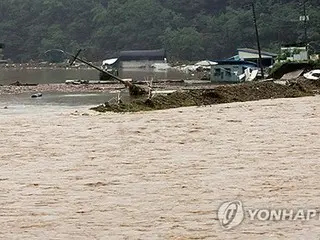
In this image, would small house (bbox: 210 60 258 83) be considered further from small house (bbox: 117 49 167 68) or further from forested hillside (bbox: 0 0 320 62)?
small house (bbox: 117 49 167 68)

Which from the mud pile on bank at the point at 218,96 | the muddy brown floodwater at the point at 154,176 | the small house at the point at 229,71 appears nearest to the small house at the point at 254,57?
the small house at the point at 229,71

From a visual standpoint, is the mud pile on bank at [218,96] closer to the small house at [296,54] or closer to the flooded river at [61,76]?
the small house at [296,54]

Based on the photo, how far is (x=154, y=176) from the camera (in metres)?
10.9

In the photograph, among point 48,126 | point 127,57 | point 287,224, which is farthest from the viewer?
point 127,57

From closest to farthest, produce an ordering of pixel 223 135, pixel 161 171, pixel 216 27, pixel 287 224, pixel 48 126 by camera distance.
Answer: pixel 287 224
pixel 161 171
pixel 223 135
pixel 48 126
pixel 216 27

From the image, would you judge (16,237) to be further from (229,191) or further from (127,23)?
(127,23)

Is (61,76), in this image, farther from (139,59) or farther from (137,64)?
(139,59)

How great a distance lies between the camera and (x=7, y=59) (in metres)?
117

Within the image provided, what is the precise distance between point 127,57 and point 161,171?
270 feet

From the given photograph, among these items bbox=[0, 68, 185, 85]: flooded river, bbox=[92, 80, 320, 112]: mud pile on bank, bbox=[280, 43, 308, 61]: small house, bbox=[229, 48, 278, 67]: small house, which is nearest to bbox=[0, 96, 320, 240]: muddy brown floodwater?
bbox=[92, 80, 320, 112]: mud pile on bank

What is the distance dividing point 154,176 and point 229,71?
40.0 m

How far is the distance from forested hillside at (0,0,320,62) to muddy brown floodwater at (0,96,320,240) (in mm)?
68122

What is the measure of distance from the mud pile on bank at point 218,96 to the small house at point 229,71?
1669 cm

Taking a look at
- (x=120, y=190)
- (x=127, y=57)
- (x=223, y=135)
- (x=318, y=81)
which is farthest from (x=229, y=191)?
(x=127, y=57)
